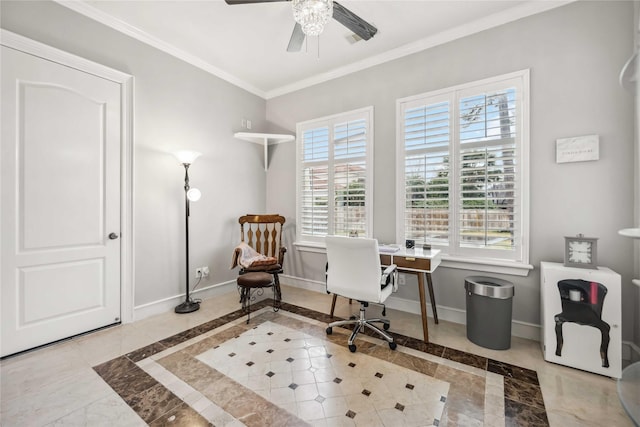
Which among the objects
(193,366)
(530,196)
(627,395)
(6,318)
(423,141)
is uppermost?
(423,141)

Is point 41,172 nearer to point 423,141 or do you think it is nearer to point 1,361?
point 1,361

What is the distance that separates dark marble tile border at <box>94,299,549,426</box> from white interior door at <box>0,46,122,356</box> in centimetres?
80

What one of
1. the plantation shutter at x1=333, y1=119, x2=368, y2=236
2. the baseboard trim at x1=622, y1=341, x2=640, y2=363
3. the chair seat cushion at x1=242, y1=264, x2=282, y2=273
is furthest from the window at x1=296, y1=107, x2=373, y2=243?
the baseboard trim at x1=622, y1=341, x2=640, y2=363

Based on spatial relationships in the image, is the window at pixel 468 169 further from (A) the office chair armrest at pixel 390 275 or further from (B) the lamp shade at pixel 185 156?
(B) the lamp shade at pixel 185 156

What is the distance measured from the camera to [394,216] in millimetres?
3199

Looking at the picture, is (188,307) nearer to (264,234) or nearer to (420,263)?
(264,234)

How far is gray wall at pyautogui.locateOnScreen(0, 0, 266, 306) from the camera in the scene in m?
2.46

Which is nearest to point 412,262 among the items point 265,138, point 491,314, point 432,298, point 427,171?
point 432,298

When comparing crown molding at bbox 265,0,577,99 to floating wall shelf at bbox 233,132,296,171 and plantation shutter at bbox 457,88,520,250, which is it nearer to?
plantation shutter at bbox 457,88,520,250

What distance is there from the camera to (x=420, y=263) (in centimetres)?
246

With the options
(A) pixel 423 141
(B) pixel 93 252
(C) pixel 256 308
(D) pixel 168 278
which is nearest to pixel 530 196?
(A) pixel 423 141

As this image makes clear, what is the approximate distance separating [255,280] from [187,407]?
1.34 metres

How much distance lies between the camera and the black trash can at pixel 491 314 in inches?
90.1

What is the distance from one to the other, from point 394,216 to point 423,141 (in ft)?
3.01
